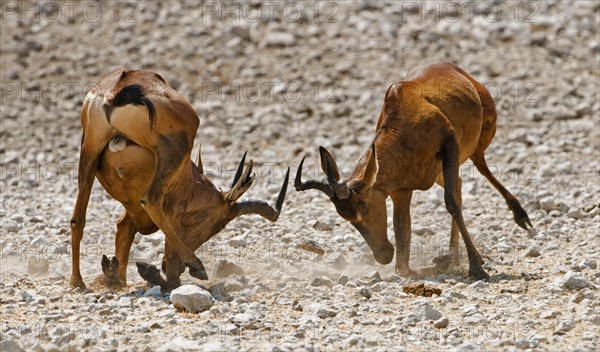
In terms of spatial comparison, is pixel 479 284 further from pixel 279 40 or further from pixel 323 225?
pixel 279 40

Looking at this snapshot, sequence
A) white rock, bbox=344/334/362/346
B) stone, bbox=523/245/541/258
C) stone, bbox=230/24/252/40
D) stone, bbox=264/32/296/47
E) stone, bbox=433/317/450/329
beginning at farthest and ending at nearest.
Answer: stone, bbox=230/24/252/40 < stone, bbox=264/32/296/47 < stone, bbox=523/245/541/258 < stone, bbox=433/317/450/329 < white rock, bbox=344/334/362/346

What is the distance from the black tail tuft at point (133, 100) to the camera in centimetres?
1134

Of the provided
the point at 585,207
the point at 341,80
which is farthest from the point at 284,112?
the point at 585,207

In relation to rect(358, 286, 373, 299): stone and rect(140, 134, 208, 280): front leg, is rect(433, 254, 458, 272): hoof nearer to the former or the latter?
rect(358, 286, 373, 299): stone

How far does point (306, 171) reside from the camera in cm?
1927

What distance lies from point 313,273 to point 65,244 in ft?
10.8

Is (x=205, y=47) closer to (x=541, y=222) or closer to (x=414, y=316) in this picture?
(x=541, y=222)

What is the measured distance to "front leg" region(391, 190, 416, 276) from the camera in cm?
1298

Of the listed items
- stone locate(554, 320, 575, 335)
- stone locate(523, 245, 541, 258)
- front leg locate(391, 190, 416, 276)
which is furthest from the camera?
stone locate(523, 245, 541, 258)

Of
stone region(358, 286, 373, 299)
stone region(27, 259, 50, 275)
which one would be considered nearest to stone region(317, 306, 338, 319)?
stone region(358, 286, 373, 299)

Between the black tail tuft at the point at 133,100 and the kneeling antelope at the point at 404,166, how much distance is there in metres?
1.89

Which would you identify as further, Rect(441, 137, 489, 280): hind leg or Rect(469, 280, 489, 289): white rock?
Rect(441, 137, 489, 280): hind leg

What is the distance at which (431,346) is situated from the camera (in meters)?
9.31

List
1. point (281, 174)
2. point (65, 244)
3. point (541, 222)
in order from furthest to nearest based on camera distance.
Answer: point (281, 174) < point (541, 222) < point (65, 244)
